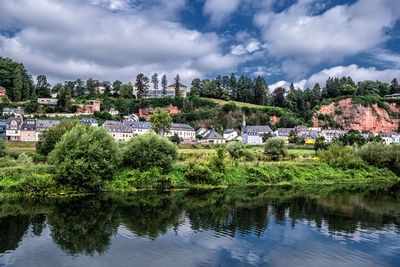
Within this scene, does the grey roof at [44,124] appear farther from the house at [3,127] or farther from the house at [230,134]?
the house at [230,134]

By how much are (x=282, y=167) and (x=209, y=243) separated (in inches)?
975

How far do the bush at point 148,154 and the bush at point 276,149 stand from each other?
64.2 ft

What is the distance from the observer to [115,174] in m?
29.5

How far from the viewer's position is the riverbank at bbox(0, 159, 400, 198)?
Answer: 83.6ft

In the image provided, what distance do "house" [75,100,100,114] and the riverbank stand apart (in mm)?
66828

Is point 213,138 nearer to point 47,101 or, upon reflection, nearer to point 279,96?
point 279,96

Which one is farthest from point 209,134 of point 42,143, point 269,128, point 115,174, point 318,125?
point 115,174

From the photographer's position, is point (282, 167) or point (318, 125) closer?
point (282, 167)

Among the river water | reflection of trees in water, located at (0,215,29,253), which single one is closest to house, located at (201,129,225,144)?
the river water

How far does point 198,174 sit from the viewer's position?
32.0 meters

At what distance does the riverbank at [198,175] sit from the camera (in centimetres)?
2547

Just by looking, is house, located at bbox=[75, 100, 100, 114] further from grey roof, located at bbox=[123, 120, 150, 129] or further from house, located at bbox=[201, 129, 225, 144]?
house, located at bbox=[201, 129, 225, 144]

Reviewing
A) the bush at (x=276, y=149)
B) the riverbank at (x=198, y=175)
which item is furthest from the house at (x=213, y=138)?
the riverbank at (x=198, y=175)

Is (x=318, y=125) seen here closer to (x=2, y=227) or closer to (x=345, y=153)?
(x=345, y=153)
